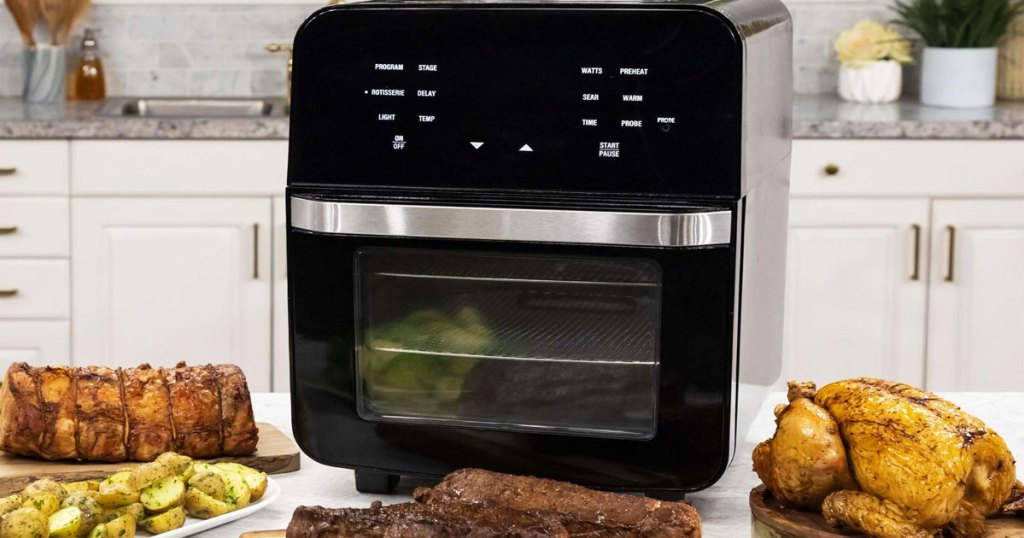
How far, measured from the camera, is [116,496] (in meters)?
1.09

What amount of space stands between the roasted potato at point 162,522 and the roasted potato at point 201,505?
0.08ft

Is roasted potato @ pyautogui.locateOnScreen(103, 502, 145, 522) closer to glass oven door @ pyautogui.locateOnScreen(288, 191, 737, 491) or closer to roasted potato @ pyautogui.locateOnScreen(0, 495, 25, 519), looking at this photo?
roasted potato @ pyautogui.locateOnScreen(0, 495, 25, 519)

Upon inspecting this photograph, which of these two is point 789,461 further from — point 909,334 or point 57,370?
point 909,334

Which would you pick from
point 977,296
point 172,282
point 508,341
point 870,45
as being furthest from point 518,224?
point 870,45

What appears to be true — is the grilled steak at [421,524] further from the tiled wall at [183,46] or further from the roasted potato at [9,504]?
the tiled wall at [183,46]

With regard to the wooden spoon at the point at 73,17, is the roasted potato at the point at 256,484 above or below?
below

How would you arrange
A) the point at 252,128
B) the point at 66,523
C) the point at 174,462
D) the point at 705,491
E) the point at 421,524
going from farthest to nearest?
the point at 252,128 → the point at 705,491 → the point at 174,462 → the point at 66,523 → the point at 421,524

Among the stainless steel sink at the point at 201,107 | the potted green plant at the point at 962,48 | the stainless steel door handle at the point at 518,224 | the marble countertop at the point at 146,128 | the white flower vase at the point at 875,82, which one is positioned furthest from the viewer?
the stainless steel sink at the point at 201,107

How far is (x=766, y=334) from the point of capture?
1.32 m

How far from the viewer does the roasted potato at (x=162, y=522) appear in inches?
42.8

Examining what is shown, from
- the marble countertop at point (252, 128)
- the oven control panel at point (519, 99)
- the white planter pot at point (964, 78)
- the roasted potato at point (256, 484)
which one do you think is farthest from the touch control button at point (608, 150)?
the white planter pot at point (964, 78)

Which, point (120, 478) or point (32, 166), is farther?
point (32, 166)

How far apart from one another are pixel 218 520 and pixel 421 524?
26cm

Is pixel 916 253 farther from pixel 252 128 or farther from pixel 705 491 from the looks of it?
pixel 705 491
